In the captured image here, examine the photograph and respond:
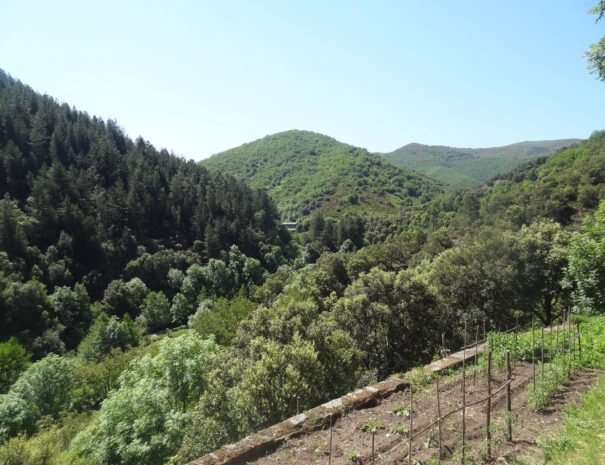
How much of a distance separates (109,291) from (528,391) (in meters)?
96.6

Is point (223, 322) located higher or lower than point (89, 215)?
lower

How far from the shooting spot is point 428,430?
7.12m

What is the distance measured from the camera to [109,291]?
88.6 meters

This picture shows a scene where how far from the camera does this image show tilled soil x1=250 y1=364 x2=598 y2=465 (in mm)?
6438

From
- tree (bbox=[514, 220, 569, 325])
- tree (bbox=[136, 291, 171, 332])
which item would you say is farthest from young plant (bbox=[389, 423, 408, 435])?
tree (bbox=[136, 291, 171, 332])

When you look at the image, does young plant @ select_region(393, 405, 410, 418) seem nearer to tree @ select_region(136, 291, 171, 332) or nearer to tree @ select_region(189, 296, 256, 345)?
tree @ select_region(189, 296, 256, 345)

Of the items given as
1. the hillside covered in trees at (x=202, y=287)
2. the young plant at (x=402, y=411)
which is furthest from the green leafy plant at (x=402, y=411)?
the hillside covered in trees at (x=202, y=287)

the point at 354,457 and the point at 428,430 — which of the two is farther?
the point at 428,430

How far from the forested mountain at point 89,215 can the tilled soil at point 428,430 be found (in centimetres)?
7788

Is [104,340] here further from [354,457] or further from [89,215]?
[354,457]

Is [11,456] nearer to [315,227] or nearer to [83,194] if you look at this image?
[83,194]

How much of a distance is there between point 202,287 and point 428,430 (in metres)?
94.7

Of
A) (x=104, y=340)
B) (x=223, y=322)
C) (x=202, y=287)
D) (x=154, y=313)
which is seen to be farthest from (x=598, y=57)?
(x=202, y=287)

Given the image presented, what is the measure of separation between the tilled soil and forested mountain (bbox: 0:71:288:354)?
77876 mm
